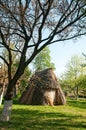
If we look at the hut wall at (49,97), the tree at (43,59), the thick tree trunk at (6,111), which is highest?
the tree at (43,59)

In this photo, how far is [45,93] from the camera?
41.9m

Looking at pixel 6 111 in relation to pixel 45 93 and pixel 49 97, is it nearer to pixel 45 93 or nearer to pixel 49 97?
pixel 45 93

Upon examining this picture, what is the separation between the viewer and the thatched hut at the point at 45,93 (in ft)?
136

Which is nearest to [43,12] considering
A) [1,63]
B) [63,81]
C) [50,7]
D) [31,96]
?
[50,7]

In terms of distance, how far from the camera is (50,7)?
773 inches

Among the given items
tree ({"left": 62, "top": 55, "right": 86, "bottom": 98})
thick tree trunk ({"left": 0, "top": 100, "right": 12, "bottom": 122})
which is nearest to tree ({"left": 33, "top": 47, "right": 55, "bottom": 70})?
tree ({"left": 62, "top": 55, "right": 86, "bottom": 98})

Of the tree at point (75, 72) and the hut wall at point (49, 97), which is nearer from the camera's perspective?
the hut wall at point (49, 97)

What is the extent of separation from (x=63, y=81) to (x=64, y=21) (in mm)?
71645

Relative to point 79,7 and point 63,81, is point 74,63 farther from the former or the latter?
point 79,7

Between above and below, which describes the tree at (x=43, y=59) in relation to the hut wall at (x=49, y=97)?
above

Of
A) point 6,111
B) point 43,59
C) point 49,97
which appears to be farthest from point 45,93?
point 43,59

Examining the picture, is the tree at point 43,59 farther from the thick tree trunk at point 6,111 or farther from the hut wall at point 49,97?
the thick tree trunk at point 6,111

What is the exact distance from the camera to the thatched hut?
136ft

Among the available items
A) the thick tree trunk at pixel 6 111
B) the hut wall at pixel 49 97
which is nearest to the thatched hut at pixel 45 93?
the hut wall at pixel 49 97
